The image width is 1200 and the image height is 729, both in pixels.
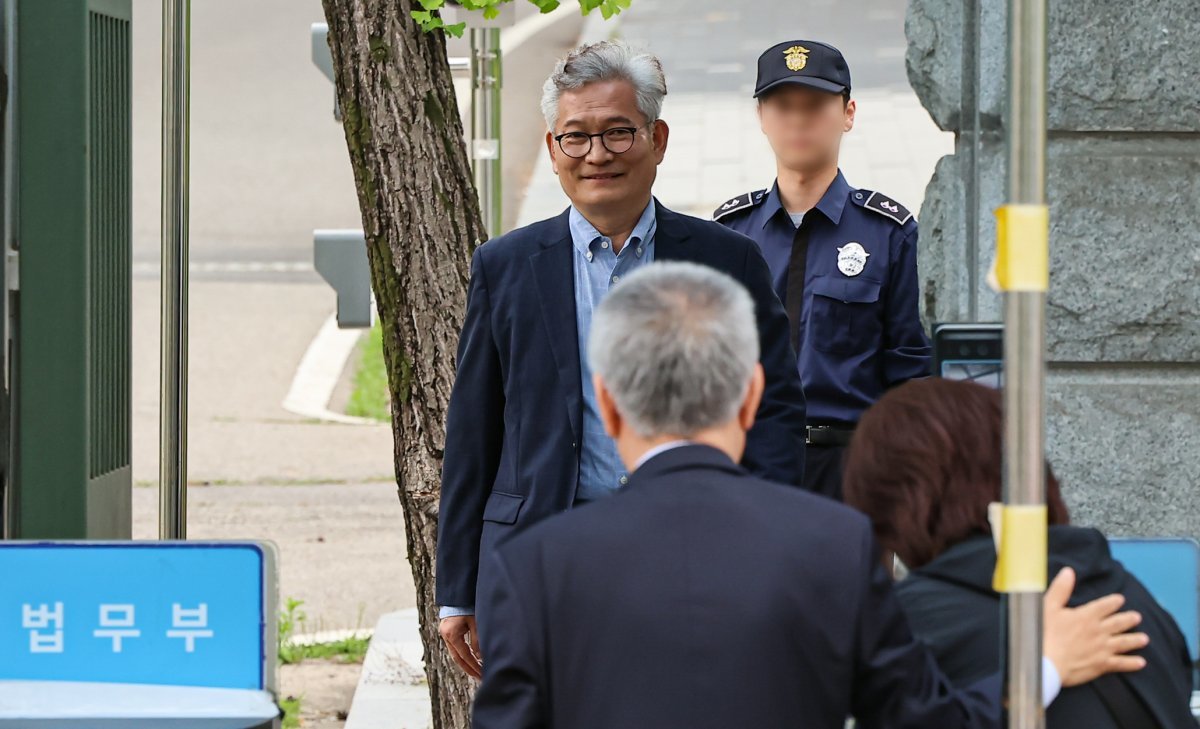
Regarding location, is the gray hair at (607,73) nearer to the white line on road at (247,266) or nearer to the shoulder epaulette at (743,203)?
the shoulder epaulette at (743,203)

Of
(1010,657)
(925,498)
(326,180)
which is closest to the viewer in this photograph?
(1010,657)

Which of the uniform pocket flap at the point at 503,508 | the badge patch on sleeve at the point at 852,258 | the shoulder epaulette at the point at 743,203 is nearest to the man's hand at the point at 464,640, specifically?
the uniform pocket flap at the point at 503,508

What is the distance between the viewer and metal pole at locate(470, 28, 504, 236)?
273 inches

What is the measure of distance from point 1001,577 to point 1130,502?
8.86 ft

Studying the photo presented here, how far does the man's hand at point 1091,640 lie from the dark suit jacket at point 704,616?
0.55 feet

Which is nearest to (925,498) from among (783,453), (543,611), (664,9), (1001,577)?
(1001,577)

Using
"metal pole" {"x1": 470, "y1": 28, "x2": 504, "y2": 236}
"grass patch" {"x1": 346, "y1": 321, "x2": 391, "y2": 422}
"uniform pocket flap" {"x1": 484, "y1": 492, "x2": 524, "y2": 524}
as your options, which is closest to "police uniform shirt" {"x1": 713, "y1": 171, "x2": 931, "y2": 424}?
"uniform pocket flap" {"x1": 484, "y1": 492, "x2": 524, "y2": 524}

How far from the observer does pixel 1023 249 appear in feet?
7.20

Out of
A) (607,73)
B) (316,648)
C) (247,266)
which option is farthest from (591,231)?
(247,266)

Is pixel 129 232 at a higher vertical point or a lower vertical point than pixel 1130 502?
higher

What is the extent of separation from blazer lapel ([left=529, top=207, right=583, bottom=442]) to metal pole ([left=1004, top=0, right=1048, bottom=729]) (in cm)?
132

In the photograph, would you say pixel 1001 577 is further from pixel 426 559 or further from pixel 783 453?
pixel 426 559

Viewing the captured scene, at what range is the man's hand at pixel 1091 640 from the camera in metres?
2.31

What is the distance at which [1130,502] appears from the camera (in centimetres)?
473
